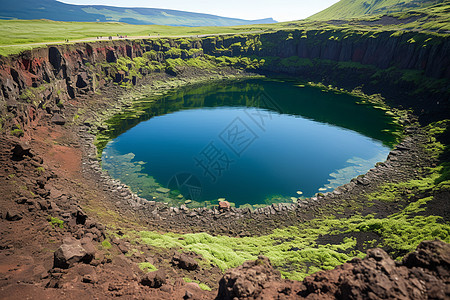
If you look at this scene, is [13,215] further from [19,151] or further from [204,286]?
[204,286]

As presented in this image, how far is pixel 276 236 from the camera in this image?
2677cm

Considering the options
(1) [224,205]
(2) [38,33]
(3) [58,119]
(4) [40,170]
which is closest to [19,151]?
(4) [40,170]

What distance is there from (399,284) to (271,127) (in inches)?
2229

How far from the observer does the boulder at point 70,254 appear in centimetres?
1424

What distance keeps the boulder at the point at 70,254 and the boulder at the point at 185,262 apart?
232 inches

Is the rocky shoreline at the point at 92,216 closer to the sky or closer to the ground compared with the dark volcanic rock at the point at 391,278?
closer to the ground

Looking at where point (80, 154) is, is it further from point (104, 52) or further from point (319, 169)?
point (104, 52)

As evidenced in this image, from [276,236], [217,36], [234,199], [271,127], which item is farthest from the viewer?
[217,36]

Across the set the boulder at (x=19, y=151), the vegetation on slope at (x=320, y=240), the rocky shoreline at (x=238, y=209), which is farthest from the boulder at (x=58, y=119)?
the vegetation on slope at (x=320, y=240)

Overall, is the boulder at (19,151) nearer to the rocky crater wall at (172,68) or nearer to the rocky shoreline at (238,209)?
the rocky shoreline at (238,209)

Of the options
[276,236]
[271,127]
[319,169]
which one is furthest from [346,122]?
[276,236]

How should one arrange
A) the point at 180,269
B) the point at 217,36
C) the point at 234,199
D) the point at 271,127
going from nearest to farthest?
1. the point at 180,269
2. the point at 234,199
3. the point at 271,127
4. the point at 217,36

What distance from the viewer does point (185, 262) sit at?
18.5 meters

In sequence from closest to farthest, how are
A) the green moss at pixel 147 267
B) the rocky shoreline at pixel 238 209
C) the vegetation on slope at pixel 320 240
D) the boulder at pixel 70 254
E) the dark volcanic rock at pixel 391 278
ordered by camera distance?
1. the dark volcanic rock at pixel 391 278
2. the boulder at pixel 70 254
3. the green moss at pixel 147 267
4. the vegetation on slope at pixel 320 240
5. the rocky shoreline at pixel 238 209
